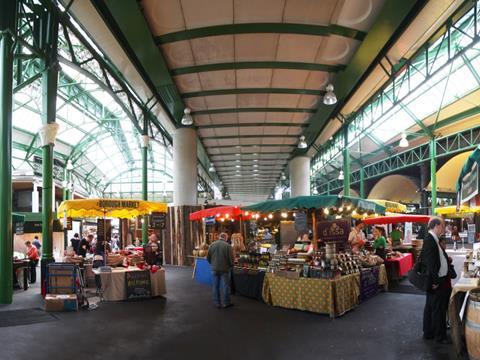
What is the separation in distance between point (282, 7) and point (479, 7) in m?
3.84

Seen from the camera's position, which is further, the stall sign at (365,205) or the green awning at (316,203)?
the stall sign at (365,205)

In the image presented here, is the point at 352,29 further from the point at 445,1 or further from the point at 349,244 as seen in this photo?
the point at 349,244

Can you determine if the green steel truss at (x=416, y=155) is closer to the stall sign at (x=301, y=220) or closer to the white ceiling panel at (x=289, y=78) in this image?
the white ceiling panel at (x=289, y=78)

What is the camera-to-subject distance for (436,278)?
516cm

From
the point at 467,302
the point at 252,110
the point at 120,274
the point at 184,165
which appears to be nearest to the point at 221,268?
the point at 120,274

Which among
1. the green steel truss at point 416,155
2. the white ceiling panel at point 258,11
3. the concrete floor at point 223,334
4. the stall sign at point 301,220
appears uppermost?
the white ceiling panel at point 258,11

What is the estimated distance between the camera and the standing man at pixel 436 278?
5.18 metres

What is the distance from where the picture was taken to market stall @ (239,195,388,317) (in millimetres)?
7113

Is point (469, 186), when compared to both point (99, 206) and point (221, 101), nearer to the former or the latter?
point (99, 206)

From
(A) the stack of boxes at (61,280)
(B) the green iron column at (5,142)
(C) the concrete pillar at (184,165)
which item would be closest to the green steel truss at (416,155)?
(C) the concrete pillar at (184,165)

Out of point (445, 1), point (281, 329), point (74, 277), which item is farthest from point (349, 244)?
point (74, 277)

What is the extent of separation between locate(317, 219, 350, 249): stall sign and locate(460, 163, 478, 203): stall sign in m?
3.86

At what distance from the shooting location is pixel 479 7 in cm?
814

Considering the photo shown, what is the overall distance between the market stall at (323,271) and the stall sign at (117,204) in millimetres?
2795
